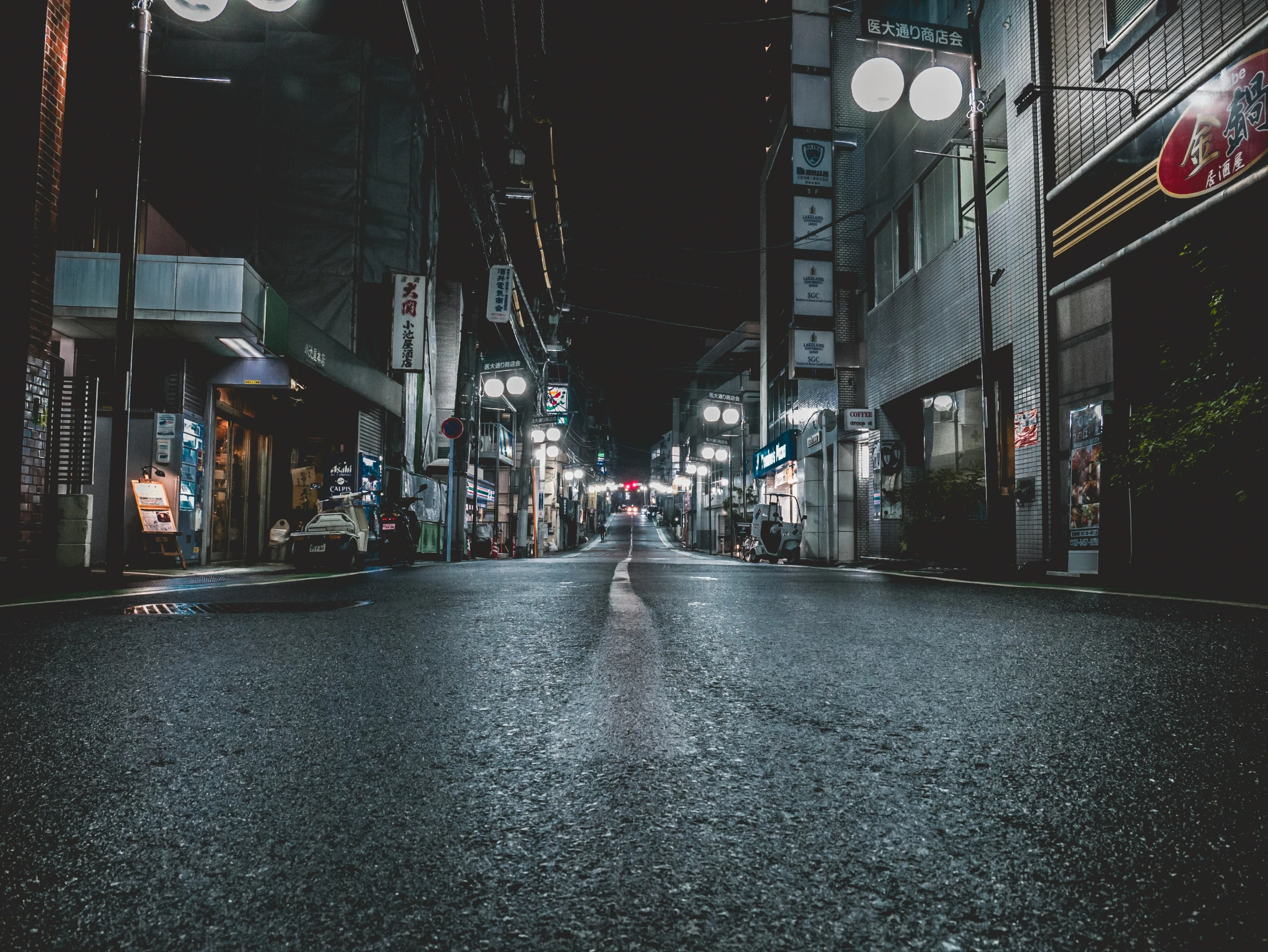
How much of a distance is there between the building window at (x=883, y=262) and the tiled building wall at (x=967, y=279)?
34 cm

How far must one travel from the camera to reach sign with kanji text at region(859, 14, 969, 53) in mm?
13328

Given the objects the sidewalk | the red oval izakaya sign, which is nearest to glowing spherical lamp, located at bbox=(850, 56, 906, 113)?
the red oval izakaya sign

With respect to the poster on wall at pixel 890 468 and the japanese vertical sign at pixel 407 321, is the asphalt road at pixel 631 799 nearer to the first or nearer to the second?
the poster on wall at pixel 890 468

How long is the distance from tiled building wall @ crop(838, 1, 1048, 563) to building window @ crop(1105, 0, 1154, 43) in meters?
1.83

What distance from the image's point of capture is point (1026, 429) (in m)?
12.5

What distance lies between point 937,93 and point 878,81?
135cm

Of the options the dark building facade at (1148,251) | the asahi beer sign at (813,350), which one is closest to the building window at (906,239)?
the asahi beer sign at (813,350)

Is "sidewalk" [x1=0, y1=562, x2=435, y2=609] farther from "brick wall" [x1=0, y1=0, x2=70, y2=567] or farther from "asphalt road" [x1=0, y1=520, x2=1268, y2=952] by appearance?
"asphalt road" [x1=0, y1=520, x2=1268, y2=952]

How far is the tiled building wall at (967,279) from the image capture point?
1252cm

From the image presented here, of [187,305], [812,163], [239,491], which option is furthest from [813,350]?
[187,305]

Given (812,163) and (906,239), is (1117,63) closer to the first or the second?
(906,239)

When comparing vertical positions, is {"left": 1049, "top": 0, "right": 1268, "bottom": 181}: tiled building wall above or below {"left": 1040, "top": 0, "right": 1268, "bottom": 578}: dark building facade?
above

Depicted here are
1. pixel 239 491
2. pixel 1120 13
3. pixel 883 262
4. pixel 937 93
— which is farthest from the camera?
pixel 883 262

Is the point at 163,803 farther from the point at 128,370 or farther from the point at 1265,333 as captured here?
the point at 128,370
